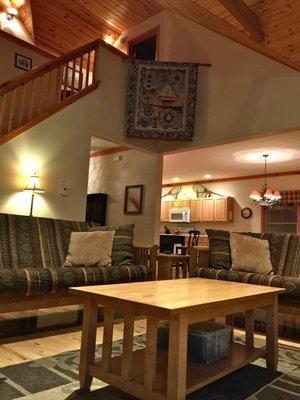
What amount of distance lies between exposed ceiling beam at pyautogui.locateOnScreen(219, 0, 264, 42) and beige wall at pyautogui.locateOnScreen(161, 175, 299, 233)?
17.3ft

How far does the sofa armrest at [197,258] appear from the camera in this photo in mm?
3527

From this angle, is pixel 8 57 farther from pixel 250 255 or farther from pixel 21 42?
pixel 250 255

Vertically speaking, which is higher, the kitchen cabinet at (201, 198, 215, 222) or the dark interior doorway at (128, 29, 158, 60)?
the dark interior doorway at (128, 29, 158, 60)

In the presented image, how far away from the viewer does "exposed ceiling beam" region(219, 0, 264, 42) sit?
9.82 ft

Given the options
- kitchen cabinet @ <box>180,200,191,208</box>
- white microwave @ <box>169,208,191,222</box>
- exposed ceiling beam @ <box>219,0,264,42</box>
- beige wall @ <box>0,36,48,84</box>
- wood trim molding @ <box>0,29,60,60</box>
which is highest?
wood trim molding @ <box>0,29,60,60</box>

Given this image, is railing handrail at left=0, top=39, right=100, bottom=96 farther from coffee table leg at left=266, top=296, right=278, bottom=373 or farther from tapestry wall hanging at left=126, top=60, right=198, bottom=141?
coffee table leg at left=266, top=296, right=278, bottom=373

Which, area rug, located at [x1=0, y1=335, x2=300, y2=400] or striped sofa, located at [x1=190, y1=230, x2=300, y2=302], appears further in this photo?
striped sofa, located at [x1=190, y1=230, x2=300, y2=302]

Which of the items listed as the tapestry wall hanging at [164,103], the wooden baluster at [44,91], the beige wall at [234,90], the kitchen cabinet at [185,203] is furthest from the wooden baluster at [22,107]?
the kitchen cabinet at [185,203]

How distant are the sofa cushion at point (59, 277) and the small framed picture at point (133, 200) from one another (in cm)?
250

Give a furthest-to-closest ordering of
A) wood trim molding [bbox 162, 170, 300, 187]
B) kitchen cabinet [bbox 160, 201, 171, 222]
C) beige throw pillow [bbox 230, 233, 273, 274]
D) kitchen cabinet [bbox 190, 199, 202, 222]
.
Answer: kitchen cabinet [bbox 160, 201, 171, 222] < kitchen cabinet [bbox 190, 199, 202, 222] < wood trim molding [bbox 162, 170, 300, 187] < beige throw pillow [bbox 230, 233, 273, 274]

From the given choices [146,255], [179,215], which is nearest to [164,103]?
[146,255]

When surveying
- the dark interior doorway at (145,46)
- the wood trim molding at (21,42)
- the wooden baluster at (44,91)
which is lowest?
the wooden baluster at (44,91)

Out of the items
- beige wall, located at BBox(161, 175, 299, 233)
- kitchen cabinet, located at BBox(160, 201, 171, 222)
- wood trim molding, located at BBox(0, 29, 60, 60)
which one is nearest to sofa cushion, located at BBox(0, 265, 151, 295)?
wood trim molding, located at BBox(0, 29, 60, 60)

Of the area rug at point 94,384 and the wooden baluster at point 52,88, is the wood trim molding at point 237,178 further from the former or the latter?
the area rug at point 94,384
